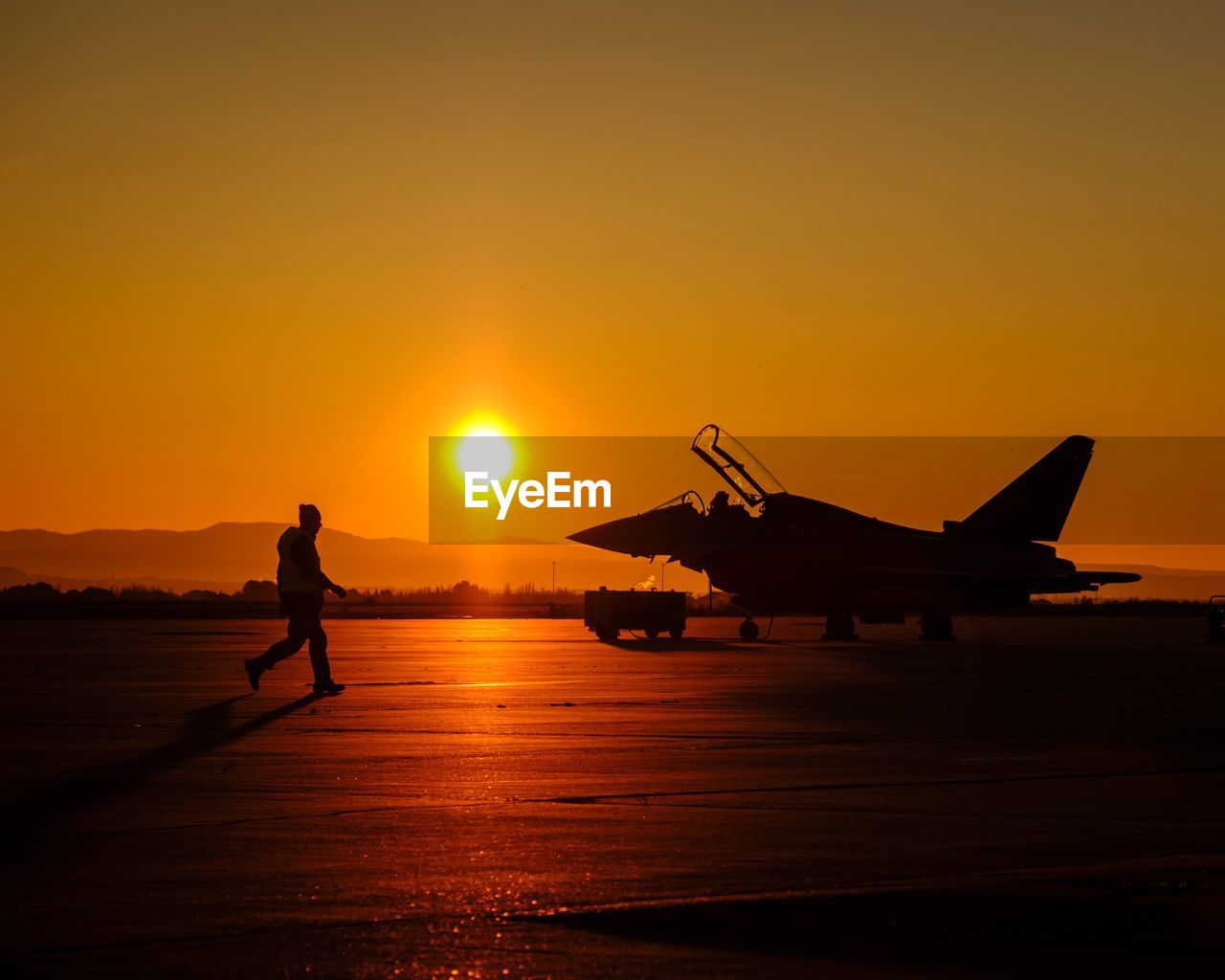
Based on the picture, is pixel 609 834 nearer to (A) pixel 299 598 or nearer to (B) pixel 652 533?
(A) pixel 299 598

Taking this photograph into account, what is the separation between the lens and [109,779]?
10.1m

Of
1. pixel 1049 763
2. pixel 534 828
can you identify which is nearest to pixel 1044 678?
pixel 1049 763

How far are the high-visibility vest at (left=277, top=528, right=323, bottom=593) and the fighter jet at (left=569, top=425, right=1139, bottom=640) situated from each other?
2080cm

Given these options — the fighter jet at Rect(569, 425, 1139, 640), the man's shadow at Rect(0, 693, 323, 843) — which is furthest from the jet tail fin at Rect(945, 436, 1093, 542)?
the man's shadow at Rect(0, 693, 323, 843)

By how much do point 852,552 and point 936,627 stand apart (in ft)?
8.84

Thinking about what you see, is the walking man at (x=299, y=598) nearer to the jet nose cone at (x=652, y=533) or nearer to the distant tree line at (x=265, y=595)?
the jet nose cone at (x=652, y=533)

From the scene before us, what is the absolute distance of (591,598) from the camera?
38.6 meters

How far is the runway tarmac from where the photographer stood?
18.1 feet

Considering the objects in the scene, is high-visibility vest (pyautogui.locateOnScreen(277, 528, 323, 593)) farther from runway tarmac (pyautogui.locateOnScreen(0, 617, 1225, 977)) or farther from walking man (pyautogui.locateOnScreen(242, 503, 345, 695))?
runway tarmac (pyautogui.locateOnScreen(0, 617, 1225, 977))

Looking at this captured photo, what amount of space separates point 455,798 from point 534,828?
1.30 metres

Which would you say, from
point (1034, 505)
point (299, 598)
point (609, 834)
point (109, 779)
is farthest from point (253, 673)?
point (1034, 505)

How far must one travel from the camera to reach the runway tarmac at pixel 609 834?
5.50 meters

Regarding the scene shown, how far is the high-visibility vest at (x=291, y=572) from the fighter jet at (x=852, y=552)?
68.2 ft

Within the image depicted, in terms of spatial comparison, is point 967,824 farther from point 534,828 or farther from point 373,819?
point 373,819
